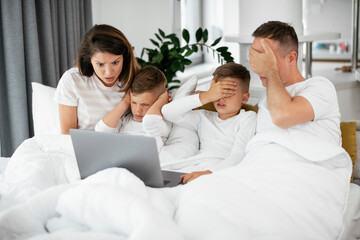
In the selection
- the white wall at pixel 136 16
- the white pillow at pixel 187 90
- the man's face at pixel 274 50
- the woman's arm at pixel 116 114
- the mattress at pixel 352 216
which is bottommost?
the mattress at pixel 352 216

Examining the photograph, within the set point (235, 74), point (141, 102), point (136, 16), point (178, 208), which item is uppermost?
point (136, 16)

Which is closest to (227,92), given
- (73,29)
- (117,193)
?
(117,193)

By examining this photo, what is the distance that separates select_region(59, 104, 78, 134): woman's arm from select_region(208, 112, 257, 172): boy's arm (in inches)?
31.2

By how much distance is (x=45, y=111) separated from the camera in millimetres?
A: 2432

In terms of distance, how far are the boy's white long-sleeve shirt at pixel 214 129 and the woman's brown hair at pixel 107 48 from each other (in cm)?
32

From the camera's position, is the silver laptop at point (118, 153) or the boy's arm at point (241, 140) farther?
the boy's arm at point (241, 140)

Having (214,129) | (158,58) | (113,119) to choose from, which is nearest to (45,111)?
(113,119)

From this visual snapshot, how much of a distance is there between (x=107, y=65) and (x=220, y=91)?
0.57 meters

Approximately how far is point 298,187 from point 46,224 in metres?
0.80

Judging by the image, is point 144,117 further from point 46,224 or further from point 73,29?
point 73,29

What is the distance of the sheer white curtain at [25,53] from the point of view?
102 inches

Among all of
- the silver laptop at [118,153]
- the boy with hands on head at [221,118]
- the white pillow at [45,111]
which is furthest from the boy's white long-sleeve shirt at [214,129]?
the white pillow at [45,111]

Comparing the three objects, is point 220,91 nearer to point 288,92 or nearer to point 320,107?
point 288,92

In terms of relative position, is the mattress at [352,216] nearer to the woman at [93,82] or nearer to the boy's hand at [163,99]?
the boy's hand at [163,99]
